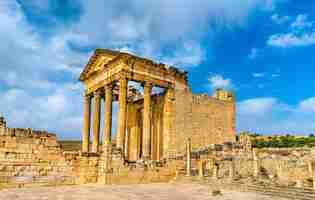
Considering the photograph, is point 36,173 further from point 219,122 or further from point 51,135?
point 219,122

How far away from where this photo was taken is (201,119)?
76.1 ft

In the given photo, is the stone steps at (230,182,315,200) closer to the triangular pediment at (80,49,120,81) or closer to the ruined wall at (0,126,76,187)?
the ruined wall at (0,126,76,187)

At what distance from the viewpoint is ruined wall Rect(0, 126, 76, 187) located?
32.3ft

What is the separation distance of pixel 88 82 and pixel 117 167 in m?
12.8

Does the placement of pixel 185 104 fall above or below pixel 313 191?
above

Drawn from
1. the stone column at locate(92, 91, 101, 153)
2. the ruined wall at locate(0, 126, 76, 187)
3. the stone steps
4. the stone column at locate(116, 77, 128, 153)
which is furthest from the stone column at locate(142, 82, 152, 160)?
the stone steps

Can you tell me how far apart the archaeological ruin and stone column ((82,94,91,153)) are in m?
0.08

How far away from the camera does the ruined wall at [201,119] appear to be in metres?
22.1

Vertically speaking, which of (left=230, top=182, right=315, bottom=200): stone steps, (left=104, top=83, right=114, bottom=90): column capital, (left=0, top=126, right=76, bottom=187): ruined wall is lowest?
(left=230, top=182, right=315, bottom=200): stone steps

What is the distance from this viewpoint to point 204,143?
23172 millimetres

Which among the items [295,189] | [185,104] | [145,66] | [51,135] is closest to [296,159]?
[295,189]

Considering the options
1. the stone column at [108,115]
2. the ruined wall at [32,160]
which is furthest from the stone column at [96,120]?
the ruined wall at [32,160]

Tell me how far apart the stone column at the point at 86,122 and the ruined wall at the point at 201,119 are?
23.7 ft

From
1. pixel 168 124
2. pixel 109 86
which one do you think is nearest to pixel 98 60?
pixel 109 86
